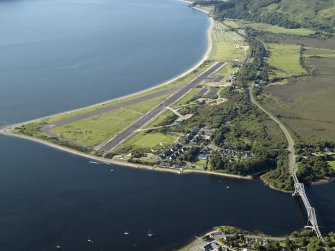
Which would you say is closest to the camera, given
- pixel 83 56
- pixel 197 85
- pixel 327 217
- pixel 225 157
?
pixel 327 217

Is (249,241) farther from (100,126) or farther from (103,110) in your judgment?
(103,110)

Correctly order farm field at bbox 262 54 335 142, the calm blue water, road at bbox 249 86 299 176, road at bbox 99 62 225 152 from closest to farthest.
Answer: the calm blue water → road at bbox 249 86 299 176 → road at bbox 99 62 225 152 → farm field at bbox 262 54 335 142

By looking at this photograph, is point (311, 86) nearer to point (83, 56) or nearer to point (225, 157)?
point (225, 157)

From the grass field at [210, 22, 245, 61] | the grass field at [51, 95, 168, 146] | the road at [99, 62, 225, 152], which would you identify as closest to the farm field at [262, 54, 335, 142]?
the road at [99, 62, 225, 152]

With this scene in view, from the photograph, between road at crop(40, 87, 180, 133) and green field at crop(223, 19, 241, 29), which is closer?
road at crop(40, 87, 180, 133)

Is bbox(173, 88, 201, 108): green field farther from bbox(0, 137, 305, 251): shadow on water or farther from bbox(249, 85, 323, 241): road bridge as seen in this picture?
bbox(0, 137, 305, 251): shadow on water

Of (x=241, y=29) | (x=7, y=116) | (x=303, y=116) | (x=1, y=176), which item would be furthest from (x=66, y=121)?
(x=241, y=29)
